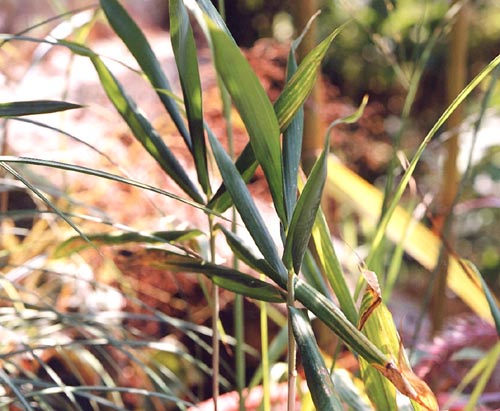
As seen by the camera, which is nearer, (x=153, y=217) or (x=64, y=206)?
(x=64, y=206)

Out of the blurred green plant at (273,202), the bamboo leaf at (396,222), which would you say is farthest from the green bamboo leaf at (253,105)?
the bamboo leaf at (396,222)

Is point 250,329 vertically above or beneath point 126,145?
beneath

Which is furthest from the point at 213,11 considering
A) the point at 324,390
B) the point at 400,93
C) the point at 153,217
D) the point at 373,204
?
the point at 400,93

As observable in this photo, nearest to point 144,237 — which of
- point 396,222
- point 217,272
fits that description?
point 217,272

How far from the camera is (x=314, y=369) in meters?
0.30

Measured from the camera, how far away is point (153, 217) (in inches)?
45.7

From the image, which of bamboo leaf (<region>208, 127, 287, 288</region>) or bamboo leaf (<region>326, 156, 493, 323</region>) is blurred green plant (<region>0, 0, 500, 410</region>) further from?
bamboo leaf (<region>326, 156, 493, 323</region>)

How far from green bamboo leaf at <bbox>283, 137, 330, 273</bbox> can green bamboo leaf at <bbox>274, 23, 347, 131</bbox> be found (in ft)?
0.16

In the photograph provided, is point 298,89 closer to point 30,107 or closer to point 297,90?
point 297,90

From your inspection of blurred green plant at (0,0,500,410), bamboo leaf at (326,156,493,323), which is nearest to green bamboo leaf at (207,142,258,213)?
blurred green plant at (0,0,500,410)

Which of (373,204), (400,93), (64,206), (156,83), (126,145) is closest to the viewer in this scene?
(156,83)

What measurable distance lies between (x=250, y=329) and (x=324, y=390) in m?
0.89

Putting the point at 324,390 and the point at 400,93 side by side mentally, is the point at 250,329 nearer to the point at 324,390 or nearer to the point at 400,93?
the point at 324,390

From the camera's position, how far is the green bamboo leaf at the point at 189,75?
1.00 feet
